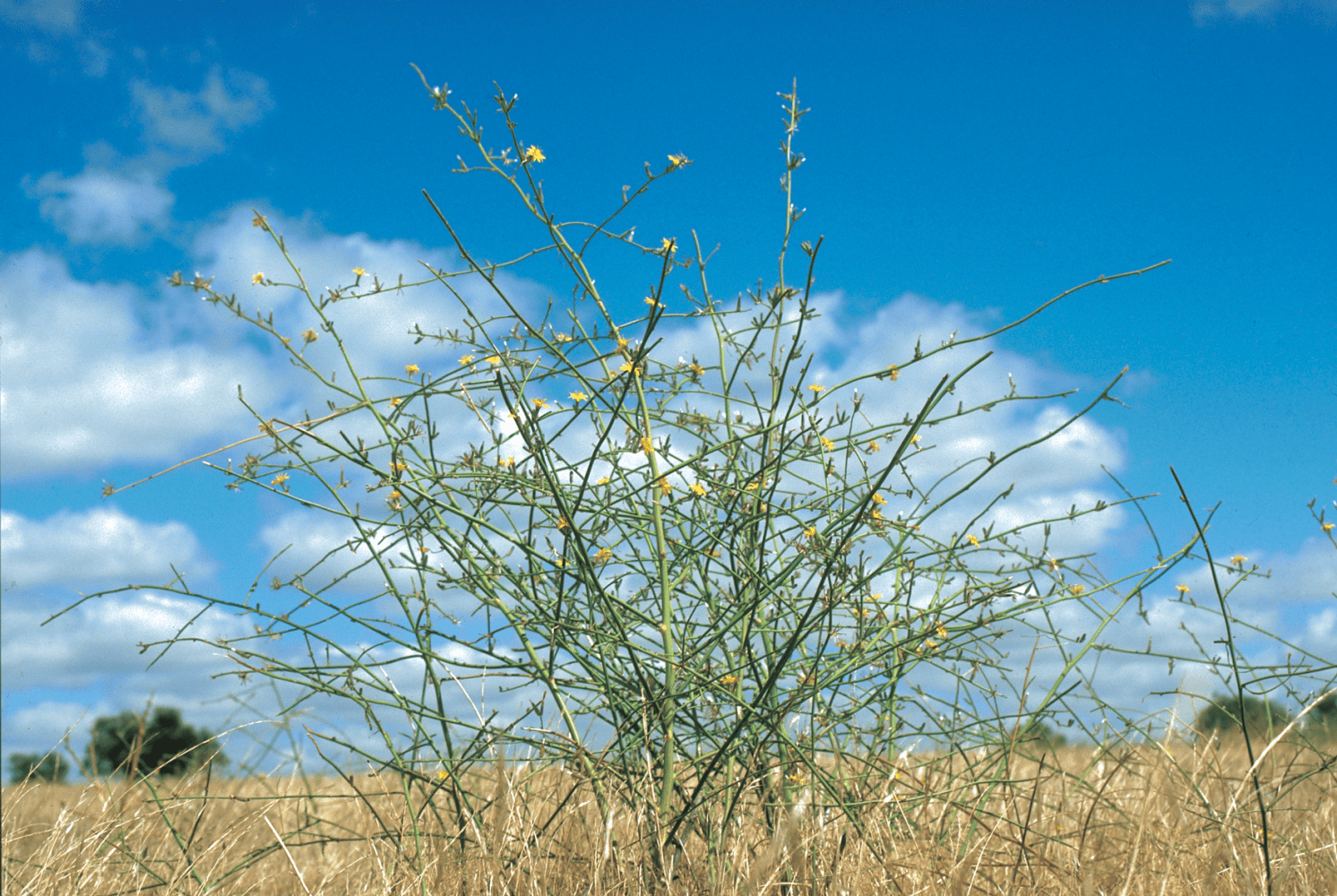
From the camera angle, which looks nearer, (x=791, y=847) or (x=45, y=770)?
(x=791, y=847)

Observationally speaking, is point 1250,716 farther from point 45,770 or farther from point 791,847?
point 45,770

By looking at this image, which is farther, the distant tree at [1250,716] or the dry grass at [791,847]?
the distant tree at [1250,716]

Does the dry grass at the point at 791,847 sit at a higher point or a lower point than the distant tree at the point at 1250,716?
Result: lower

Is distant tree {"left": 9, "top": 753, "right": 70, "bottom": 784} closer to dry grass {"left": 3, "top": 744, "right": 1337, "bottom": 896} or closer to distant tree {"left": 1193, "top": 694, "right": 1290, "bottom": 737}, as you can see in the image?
dry grass {"left": 3, "top": 744, "right": 1337, "bottom": 896}

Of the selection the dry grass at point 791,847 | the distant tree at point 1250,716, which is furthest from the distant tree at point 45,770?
the distant tree at point 1250,716

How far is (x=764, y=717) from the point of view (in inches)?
63.9

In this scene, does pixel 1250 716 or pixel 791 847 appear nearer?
pixel 791 847

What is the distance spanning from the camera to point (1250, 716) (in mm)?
3479

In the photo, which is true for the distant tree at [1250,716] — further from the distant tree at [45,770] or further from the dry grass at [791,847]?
A: the distant tree at [45,770]

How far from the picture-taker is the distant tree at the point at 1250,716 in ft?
7.22

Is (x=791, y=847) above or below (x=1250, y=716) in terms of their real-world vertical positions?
below

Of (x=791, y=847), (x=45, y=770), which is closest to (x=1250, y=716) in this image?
(x=791, y=847)

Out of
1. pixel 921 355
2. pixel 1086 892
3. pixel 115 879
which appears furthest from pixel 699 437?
pixel 115 879

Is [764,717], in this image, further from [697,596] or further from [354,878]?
[354,878]
